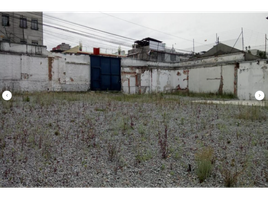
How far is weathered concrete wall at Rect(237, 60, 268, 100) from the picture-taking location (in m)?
13.3

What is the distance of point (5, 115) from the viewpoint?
536 cm

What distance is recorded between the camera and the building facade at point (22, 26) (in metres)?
26.3

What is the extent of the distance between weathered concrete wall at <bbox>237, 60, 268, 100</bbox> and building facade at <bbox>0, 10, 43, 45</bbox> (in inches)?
1058

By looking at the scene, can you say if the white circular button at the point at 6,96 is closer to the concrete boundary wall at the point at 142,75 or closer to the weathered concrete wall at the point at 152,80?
the concrete boundary wall at the point at 142,75

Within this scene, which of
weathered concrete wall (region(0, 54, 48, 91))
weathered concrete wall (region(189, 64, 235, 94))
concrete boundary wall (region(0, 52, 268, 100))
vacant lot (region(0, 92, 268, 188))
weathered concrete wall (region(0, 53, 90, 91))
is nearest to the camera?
vacant lot (region(0, 92, 268, 188))

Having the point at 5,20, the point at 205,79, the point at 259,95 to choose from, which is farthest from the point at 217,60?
the point at 5,20

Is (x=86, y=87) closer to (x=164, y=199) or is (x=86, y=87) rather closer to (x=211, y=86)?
(x=211, y=86)

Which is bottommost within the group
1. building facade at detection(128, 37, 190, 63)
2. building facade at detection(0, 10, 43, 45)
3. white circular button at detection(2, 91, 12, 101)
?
white circular button at detection(2, 91, 12, 101)

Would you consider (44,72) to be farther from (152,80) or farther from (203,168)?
(203,168)

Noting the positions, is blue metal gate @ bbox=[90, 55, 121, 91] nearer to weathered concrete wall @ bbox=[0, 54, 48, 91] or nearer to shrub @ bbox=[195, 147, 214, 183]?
weathered concrete wall @ bbox=[0, 54, 48, 91]

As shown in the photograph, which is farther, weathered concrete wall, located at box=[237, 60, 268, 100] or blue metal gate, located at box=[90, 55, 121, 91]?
blue metal gate, located at box=[90, 55, 121, 91]

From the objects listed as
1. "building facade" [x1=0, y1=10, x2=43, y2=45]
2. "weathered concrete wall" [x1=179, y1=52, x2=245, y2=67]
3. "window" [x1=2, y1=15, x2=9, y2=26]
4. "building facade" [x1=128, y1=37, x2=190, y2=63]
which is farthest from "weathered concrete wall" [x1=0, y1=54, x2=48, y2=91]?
"window" [x1=2, y1=15, x2=9, y2=26]

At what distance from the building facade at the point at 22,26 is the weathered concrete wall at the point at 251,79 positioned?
26.9 meters

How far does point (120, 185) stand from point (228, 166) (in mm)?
1681
